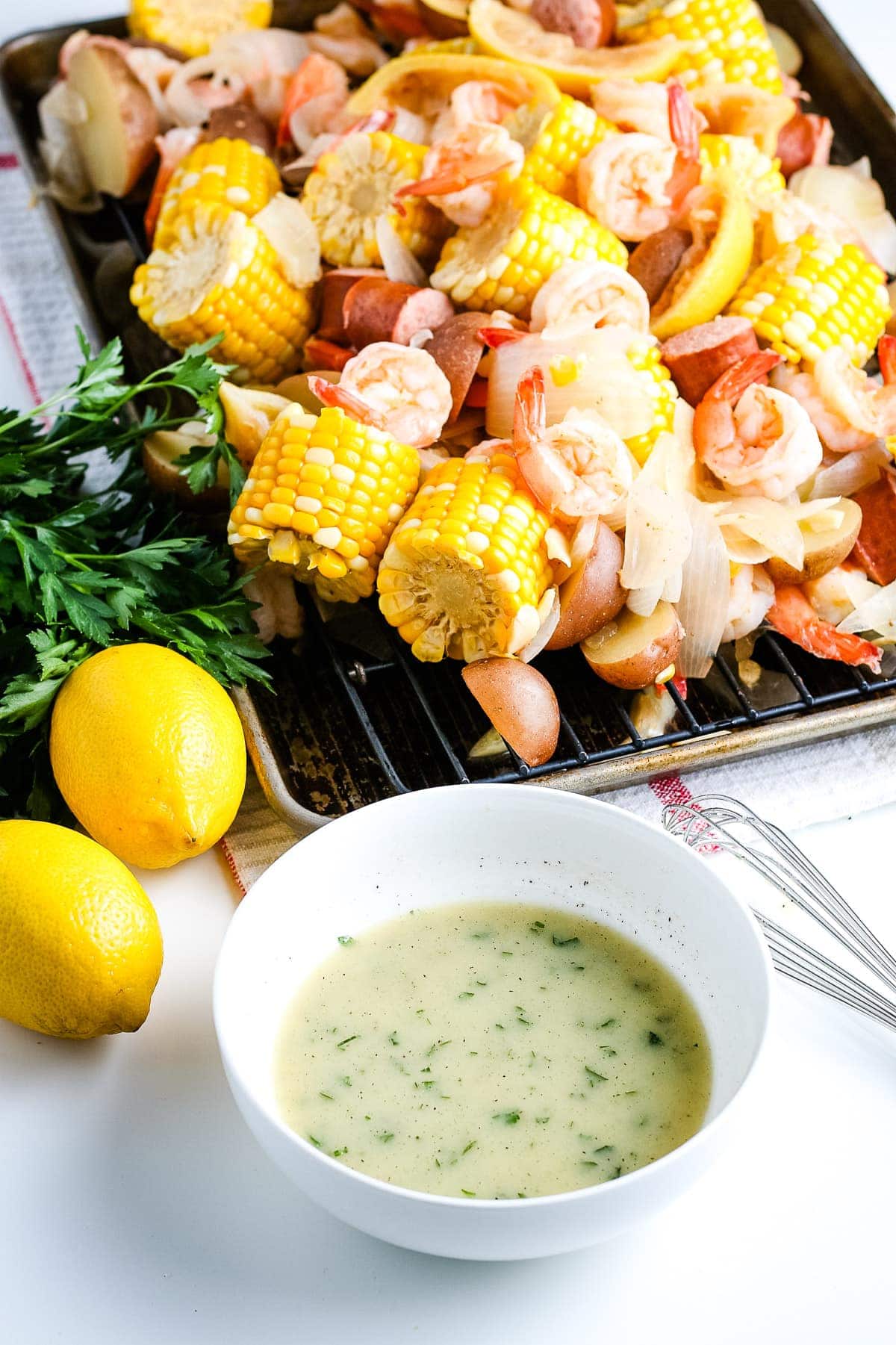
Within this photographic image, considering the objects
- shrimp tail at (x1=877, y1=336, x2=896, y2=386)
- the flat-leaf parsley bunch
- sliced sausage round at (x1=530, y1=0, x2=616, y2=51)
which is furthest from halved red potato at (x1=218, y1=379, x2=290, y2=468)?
sliced sausage round at (x1=530, y1=0, x2=616, y2=51)

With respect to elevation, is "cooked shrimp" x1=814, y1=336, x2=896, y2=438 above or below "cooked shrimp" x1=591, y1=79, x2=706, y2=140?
below

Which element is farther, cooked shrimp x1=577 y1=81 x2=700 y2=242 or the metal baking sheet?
cooked shrimp x1=577 y1=81 x2=700 y2=242

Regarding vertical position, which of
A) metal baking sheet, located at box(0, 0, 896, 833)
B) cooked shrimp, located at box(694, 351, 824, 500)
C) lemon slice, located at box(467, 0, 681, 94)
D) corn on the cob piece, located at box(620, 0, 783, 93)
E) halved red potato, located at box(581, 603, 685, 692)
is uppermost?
corn on the cob piece, located at box(620, 0, 783, 93)

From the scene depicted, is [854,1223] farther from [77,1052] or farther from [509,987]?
[77,1052]

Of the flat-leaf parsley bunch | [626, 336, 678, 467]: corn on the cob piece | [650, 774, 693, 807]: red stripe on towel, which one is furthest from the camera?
[626, 336, 678, 467]: corn on the cob piece

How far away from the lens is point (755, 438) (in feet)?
5.95

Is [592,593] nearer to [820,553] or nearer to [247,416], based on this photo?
[820,553]

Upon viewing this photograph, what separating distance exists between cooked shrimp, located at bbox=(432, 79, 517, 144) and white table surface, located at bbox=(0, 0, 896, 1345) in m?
1.35

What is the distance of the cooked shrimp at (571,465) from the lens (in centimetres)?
167

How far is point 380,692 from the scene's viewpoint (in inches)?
72.3

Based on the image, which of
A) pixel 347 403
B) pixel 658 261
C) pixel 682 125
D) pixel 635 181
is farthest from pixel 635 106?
pixel 347 403

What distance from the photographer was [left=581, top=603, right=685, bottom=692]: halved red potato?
1.70 metres

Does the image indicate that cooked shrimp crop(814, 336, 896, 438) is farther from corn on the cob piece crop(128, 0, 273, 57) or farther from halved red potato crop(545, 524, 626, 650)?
corn on the cob piece crop(128, 0, 273, 57)

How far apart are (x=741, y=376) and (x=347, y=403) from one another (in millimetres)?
519
